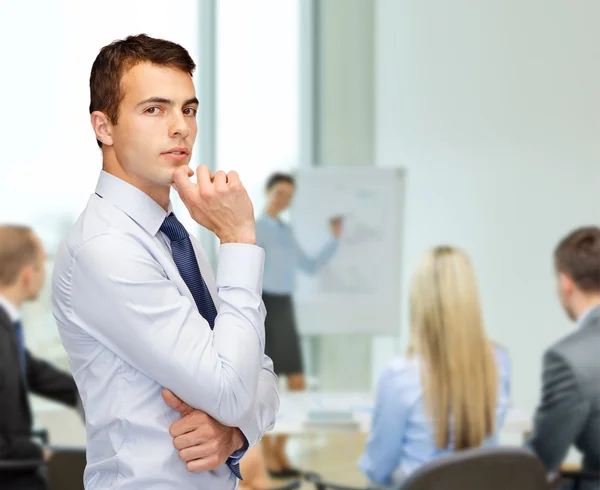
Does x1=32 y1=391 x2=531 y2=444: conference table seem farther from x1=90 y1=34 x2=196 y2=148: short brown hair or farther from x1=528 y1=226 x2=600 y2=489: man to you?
x1=90 y1=34 x2=196 y2=148: short brown hair

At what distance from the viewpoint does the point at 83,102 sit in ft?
16.7

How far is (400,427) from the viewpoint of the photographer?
306cm

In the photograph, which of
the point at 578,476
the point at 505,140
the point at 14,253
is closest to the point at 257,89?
the point at 505,140

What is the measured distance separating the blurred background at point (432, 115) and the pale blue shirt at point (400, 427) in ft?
7.61

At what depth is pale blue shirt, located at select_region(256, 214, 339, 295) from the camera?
17.9 ft

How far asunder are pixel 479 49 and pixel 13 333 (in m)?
4.10

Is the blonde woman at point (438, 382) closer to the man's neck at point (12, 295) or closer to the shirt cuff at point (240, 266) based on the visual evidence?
the man's neck at point (12, 295)

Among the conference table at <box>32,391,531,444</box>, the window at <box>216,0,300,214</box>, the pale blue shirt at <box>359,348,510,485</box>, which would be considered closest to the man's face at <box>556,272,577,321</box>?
the pale blue shirt at <box>359,348,510,485</box>

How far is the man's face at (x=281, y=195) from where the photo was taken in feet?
17.9

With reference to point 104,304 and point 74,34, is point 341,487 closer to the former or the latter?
point 104,304

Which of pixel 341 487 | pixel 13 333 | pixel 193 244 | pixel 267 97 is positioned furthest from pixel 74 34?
pixel 193 244

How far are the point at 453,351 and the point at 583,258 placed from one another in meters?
0.53

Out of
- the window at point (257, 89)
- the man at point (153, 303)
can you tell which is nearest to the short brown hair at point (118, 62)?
the man at point (153, 303)

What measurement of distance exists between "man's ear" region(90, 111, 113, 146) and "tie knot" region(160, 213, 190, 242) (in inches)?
6.0
